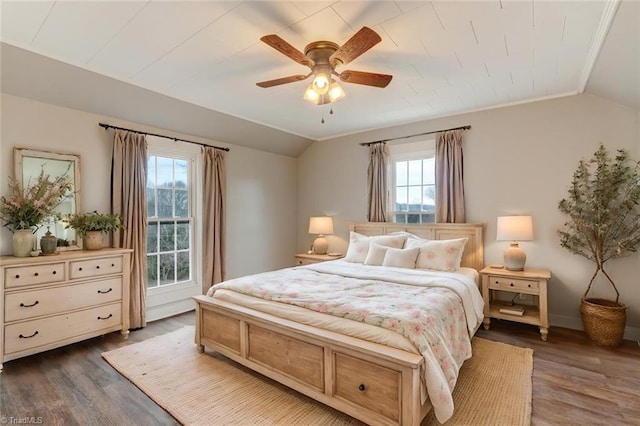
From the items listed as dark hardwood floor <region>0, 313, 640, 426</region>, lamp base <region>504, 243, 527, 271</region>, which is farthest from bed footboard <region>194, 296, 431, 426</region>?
lamp base <region>504, 243, 527, 271</region>

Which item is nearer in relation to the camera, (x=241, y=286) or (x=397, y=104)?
(x=241, y=286)

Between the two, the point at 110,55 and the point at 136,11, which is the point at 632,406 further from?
the point at 110,55

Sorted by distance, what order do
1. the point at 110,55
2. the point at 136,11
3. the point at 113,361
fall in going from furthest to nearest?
the point at 113,361 < the point at 110,55 < the point at 136,11

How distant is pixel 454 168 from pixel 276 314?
9.94ft

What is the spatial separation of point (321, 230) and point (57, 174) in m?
3.36

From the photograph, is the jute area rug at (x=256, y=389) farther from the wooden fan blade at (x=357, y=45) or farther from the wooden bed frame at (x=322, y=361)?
the wooden fan blade at (x=357, y=45)

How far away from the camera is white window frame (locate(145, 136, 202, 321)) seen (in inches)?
156

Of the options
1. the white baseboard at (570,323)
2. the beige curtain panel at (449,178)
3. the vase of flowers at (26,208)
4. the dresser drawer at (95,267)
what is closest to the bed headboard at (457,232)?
the beige curtain panel at (449,178)

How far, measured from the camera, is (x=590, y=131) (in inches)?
132

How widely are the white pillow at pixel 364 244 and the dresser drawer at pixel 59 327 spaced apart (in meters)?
2.72

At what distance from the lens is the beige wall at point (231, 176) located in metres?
2.97

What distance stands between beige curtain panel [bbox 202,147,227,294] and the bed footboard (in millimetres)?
1756

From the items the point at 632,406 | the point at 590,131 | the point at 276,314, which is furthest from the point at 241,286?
the point at 590,131

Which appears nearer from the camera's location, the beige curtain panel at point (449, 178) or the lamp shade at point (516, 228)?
the lamp shade at point (516, 228)
